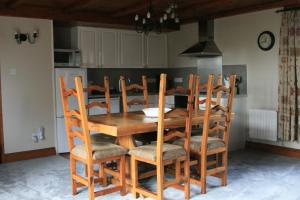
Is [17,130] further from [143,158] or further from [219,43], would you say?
[219,43]

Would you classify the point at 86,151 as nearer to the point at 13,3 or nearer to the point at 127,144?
the point at 127,144

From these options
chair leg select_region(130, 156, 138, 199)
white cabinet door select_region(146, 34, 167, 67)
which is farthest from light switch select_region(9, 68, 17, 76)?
chair leg select_region(130, 156, 138, 199)

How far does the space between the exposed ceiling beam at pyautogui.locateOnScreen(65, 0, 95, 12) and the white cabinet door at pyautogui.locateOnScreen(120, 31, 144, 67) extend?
1.25 m

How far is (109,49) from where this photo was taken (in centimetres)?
636

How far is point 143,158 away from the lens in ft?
10.6

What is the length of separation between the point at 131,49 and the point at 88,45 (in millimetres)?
936

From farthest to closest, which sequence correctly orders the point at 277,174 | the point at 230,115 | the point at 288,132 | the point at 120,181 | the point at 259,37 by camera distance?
the point at 259,37 → the point at 288,132 → the point at 277,174 → the point at 230,115 → the point at 120,181

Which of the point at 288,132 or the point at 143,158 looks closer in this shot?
the point at 143,158

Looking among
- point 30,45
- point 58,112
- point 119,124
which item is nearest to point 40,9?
point 30,45

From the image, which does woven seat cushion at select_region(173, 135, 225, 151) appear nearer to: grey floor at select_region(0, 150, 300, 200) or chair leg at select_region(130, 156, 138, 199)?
grey floor at select_region(0, 150, 300, 200)

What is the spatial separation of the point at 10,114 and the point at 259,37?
3998 mm

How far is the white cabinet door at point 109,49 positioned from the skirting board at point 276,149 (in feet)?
9.12

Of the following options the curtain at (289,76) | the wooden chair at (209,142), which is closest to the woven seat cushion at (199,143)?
the wooden chair at (209,142)

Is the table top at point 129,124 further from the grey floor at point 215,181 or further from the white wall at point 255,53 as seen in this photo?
Answer: the white wall at point 255,53
